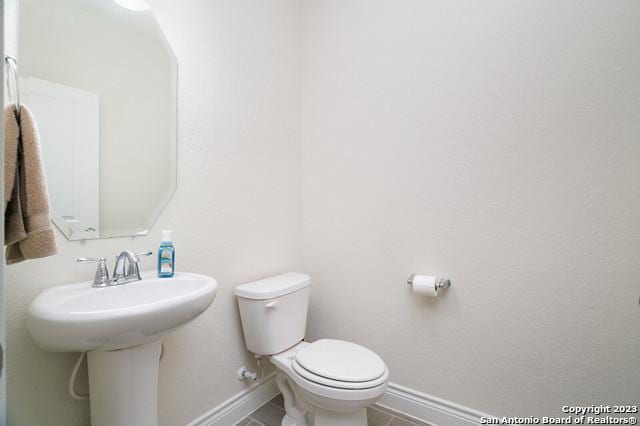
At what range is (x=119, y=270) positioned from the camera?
1.04m

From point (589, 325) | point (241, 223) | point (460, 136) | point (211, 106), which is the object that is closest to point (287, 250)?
point (241, 223)

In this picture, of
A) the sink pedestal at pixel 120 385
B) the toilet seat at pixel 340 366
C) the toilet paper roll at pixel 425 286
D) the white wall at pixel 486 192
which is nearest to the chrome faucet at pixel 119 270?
the sink pedestal at pixel 120 385

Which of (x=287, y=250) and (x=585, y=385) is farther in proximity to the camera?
(x=287, y=250)

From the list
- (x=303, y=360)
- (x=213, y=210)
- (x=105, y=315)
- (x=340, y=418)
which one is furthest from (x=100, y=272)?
(x=340, y=418)

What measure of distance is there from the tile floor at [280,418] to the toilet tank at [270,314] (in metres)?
0.37

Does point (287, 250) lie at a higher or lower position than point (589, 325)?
higher

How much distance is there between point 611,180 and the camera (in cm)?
113

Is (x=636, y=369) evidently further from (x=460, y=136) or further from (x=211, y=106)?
(x=211, y=106)

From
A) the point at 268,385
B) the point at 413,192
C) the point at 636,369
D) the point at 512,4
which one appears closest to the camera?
the point at 636,369

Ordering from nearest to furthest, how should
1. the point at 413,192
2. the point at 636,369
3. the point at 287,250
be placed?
the point at 636,369, the point at 413,192, the point at 287,250

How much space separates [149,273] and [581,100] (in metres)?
1.86

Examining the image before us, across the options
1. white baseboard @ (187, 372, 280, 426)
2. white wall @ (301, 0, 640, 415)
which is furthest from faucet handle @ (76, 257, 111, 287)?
white wall @ (301, 0, 640, 415)

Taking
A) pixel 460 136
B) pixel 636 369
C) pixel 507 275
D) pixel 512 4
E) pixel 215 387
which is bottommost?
pixel 215 387

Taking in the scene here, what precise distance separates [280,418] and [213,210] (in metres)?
1.13
